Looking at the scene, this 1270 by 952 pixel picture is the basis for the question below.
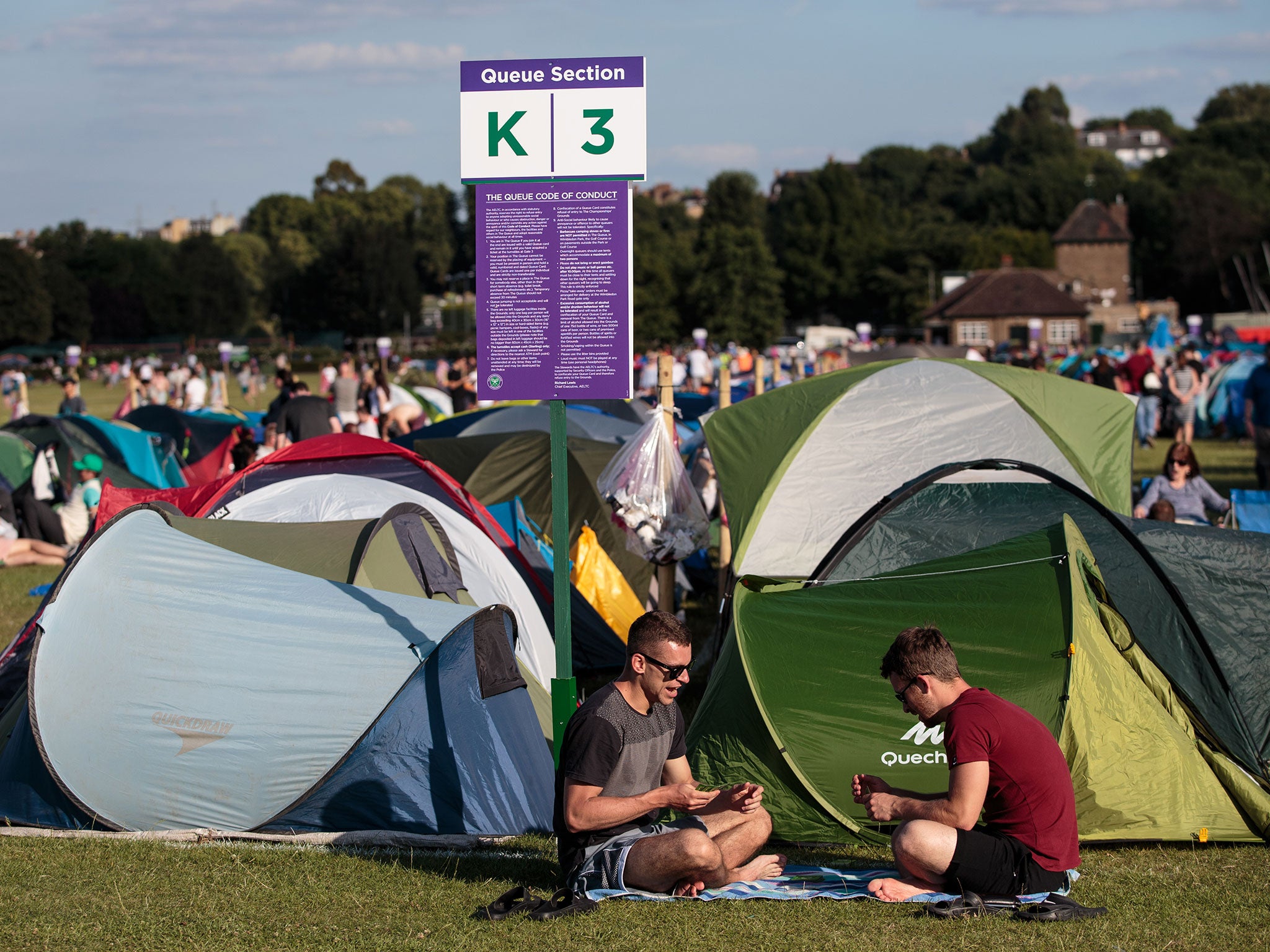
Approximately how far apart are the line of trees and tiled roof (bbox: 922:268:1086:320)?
9.92m

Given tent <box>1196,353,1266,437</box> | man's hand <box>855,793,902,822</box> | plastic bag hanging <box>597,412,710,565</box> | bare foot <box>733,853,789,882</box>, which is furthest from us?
tent <box>1196,353,1266,437</box>

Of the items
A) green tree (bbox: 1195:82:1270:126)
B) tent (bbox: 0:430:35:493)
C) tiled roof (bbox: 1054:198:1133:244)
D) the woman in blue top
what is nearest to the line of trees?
tiled roof (bbox: 1054:198:1133:244)

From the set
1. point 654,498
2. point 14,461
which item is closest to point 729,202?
point 14,461

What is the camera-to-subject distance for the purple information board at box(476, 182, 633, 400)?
470 centimetres

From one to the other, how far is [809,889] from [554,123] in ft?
9.41

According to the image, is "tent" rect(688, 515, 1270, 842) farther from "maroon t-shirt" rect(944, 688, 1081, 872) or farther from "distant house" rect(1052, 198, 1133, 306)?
"distant house" rect(1052, 198, 1133, 306)

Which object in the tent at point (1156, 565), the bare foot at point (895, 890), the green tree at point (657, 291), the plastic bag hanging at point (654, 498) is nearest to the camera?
the bare foot at point (895, 890)

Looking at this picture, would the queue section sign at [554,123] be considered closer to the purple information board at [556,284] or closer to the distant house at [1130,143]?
the purple information board at [556,284]

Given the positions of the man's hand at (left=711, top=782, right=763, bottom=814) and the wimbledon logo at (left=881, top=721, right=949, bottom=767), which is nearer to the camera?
the man's hand at (left=711, top=782, right=763, bottom=814)

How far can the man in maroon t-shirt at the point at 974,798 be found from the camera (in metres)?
4.05

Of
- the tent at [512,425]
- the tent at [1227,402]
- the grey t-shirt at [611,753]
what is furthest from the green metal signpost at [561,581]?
the tent at [1227,402]

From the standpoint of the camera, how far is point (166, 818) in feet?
17.1

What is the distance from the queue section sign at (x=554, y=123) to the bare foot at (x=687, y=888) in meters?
2.51

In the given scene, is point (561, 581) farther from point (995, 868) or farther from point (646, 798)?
point (995, 868)
